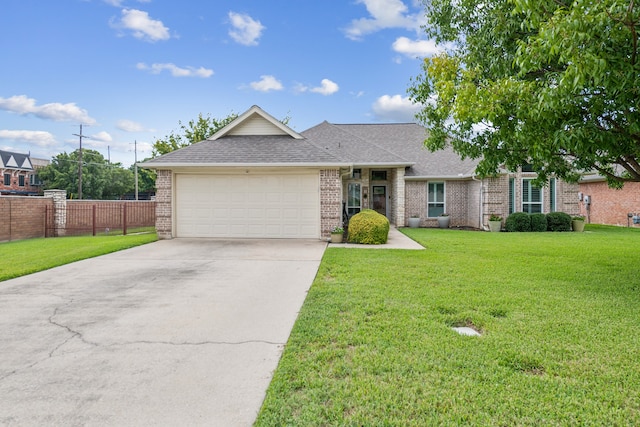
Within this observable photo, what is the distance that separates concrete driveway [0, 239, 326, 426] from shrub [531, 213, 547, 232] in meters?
13.3

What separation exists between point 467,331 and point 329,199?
896 centimetres

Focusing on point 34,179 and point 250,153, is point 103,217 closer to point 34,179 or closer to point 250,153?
point 250,153

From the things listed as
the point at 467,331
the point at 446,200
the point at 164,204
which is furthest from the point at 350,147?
the point at 467,331

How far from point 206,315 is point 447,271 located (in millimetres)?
4856

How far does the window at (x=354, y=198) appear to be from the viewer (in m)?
20.2

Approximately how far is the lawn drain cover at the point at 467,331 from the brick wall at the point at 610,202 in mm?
19874

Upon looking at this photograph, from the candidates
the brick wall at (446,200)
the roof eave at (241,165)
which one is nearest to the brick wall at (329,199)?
the roof eave at (241,165)

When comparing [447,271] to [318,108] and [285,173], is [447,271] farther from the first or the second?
[318,108]

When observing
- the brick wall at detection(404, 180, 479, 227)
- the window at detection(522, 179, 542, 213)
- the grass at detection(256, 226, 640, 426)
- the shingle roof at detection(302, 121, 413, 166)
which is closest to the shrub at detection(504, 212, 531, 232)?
the window at detection(522, 179, 542, 213)

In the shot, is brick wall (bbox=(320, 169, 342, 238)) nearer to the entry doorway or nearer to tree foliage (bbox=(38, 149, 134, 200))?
the entry doorway

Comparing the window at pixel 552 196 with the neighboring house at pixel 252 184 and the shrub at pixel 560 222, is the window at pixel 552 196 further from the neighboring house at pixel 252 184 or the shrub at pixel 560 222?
the neighboring house at pixel 252 184

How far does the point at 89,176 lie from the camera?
A: 51969 mm

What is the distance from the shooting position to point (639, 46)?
4.32 metres

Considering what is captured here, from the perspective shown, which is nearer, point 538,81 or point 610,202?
point 538,81
